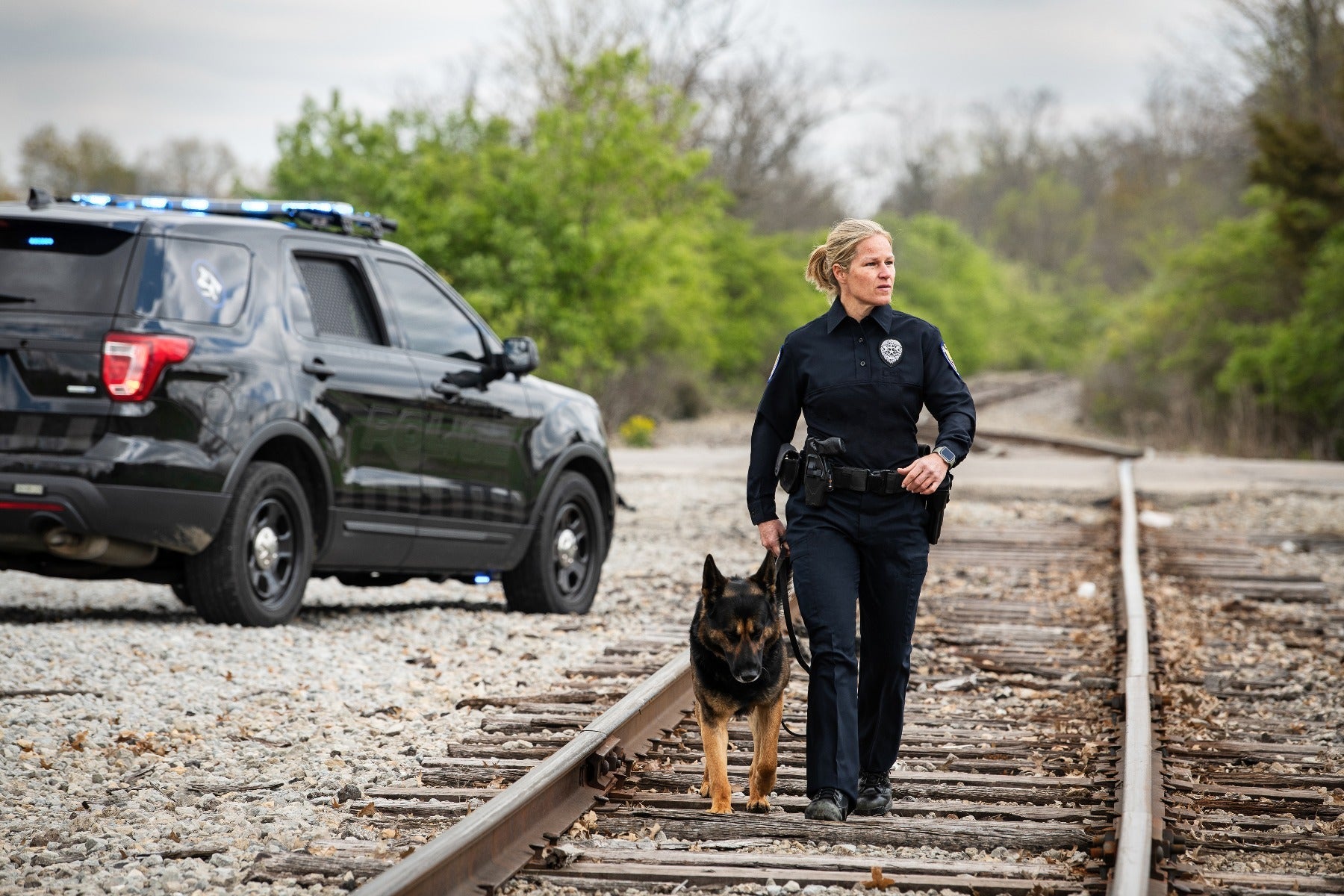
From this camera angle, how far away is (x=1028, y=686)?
291 inches

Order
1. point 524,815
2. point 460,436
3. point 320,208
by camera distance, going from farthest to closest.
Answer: point 460,436 < point 320,208 < point 524,815

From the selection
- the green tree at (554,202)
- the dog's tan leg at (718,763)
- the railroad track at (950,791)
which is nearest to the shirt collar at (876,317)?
the dog's tan leg at (718,763)

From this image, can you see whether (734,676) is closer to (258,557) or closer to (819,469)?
(819,469)

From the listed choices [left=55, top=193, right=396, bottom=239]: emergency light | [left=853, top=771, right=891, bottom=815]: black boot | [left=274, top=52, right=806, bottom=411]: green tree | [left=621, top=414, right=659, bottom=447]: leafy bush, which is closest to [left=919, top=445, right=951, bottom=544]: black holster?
[left=853, top=771, right=891, bottom=815]: black boot

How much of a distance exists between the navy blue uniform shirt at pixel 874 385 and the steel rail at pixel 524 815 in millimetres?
976

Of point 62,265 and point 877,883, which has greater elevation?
point 62,265

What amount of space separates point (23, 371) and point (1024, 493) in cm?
1324

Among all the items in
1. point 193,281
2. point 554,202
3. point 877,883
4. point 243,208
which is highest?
point 554,202

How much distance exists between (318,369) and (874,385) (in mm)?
3786

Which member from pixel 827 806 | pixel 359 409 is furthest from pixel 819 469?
pixel 359 409

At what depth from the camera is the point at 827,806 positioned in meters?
4.91

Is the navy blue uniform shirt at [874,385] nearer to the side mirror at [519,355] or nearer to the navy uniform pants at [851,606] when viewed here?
the navy uniform pants at [851,606]

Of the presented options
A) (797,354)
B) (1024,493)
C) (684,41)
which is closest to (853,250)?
(797,354)

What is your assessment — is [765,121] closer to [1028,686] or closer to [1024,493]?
A: [1024,493]
